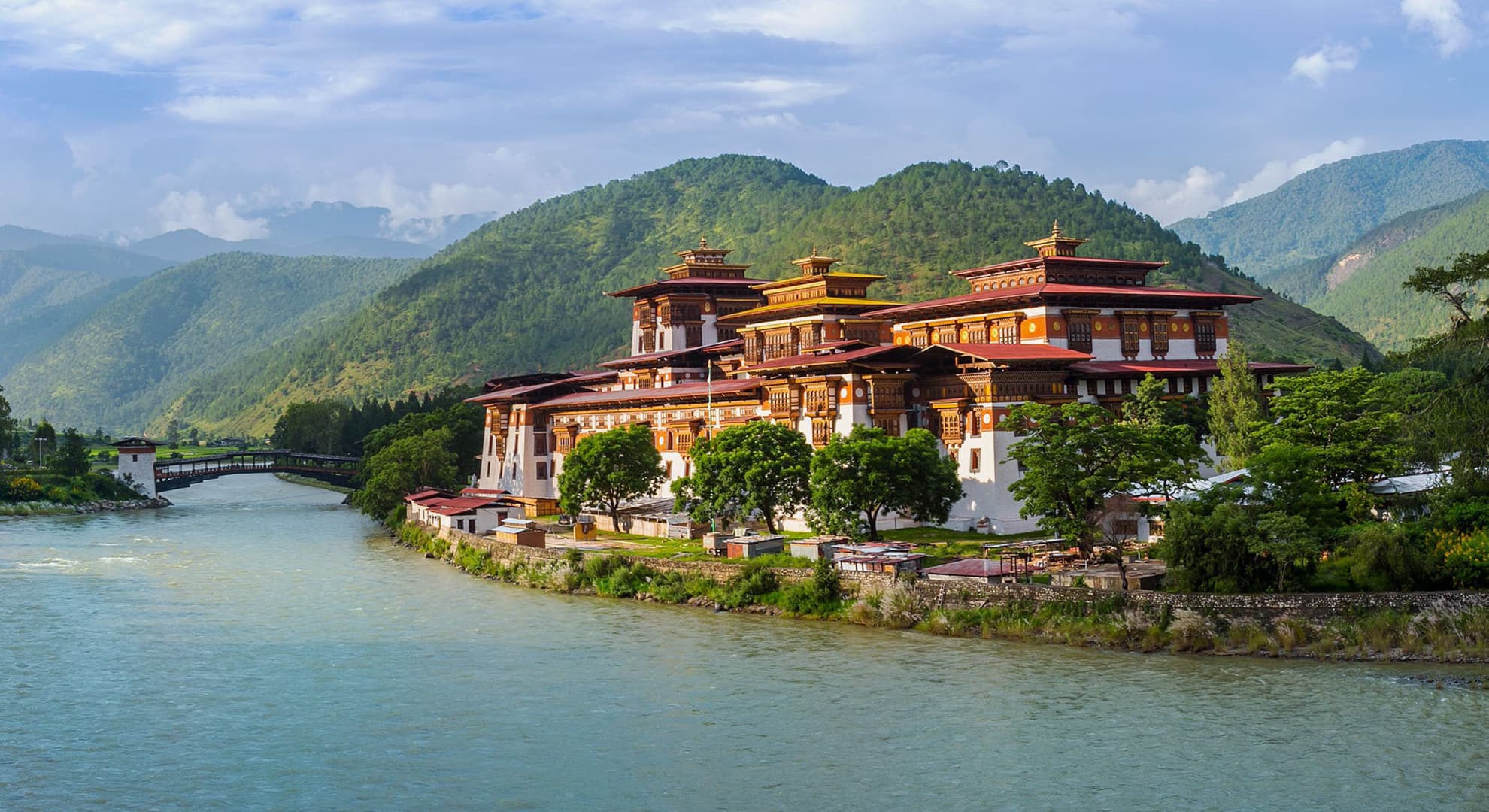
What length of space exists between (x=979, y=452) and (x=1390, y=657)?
24.7 metres

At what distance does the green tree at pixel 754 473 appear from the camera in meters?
63.5

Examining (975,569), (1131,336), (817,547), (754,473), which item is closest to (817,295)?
(1131,336)

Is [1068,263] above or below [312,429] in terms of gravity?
above

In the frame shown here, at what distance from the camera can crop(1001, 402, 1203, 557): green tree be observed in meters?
51.7

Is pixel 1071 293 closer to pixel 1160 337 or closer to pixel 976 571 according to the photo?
pixel 1160 337

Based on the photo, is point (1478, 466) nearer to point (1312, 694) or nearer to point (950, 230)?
point (1312, 694)

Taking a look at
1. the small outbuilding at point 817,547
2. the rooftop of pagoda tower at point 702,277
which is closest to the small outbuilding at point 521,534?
the small outbuilding at point 817,547

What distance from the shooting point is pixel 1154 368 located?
72.2m

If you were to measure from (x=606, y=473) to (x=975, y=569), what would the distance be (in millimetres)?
27658

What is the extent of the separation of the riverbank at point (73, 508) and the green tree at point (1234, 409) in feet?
262

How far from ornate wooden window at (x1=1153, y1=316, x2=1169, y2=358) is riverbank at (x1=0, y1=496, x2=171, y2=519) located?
7609cm

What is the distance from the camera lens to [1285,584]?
45156 millimetres

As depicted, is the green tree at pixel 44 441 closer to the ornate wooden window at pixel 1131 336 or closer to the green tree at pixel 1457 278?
the ornate wooden window at pixel 1131 336

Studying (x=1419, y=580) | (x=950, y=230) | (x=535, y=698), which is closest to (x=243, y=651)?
(x=535, y=698)
